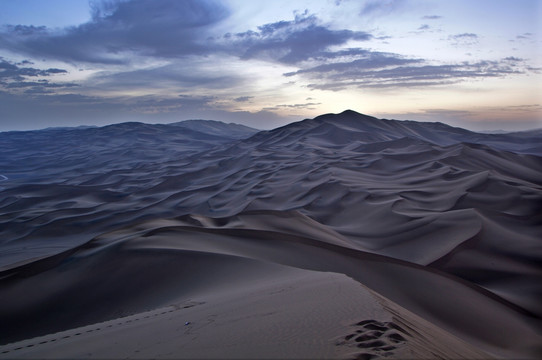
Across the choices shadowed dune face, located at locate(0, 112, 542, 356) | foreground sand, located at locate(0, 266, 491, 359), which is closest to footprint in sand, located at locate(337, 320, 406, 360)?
foreground sand, located at locate(0, 266, 491, 359)

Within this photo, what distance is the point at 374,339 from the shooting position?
1816mm

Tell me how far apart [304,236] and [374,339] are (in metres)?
3.78

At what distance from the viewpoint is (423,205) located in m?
7.89

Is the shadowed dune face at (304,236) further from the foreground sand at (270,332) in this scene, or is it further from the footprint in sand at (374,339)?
the footprint in sand at (374,339)

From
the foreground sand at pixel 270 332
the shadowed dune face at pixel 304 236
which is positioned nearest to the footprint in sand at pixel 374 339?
the foreground sand at pixel 270 332

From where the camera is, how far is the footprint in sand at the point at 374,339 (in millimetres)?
1651

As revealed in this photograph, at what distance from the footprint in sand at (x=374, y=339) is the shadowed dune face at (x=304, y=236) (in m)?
1.64

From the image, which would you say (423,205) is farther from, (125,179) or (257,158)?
(125,179)

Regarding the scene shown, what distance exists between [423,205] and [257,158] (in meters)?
10.5

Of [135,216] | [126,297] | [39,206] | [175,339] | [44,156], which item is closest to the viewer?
[175,339]

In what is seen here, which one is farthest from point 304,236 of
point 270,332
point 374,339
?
point 374,339

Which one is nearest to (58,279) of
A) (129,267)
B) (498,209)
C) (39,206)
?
(129,267)

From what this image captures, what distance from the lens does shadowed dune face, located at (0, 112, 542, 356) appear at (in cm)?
378

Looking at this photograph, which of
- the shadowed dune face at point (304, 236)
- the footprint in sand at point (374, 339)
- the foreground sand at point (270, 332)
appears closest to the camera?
the footprint in sand at point (374, 339)
